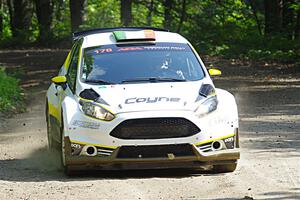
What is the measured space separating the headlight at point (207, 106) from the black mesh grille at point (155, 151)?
41 centimetres

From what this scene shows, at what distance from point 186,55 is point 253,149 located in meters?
1.71

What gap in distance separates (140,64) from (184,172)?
5.26 feet

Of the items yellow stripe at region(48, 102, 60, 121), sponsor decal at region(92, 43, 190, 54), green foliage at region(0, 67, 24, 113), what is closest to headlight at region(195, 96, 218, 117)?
sponsor decal at region(92, 43, 190, 54)

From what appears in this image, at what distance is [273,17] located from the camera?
30844 millimetres

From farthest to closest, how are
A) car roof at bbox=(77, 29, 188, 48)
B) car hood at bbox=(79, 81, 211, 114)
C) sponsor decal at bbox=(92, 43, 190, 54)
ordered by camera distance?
car roof at bbox=(77, 29, 188, 48) < sponsor decal at bbox=(92, 43, 190, 54) < car hood at bbox=(79, 81, 211, 114)

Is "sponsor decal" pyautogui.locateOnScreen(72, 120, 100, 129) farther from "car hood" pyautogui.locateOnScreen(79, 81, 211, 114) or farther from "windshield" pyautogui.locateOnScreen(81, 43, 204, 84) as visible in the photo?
"windshield" pyautogui.locateOnScreen(81, 43, 204, 84)

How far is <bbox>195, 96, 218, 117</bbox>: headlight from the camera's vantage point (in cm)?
974

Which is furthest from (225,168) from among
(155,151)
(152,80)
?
(152,80)

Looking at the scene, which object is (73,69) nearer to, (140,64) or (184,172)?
(140,64)

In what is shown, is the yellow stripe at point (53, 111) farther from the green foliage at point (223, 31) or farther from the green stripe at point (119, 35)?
the green foliage at point (223, 31)

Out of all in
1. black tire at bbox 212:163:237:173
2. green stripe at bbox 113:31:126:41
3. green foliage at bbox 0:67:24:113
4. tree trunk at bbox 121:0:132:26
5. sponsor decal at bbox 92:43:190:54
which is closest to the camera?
black tire at bbox 212:163:237:173

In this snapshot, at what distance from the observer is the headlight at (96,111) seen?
9.66 metres

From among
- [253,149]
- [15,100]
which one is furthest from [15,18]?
[253,149]

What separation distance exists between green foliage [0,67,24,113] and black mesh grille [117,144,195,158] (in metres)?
8.64
